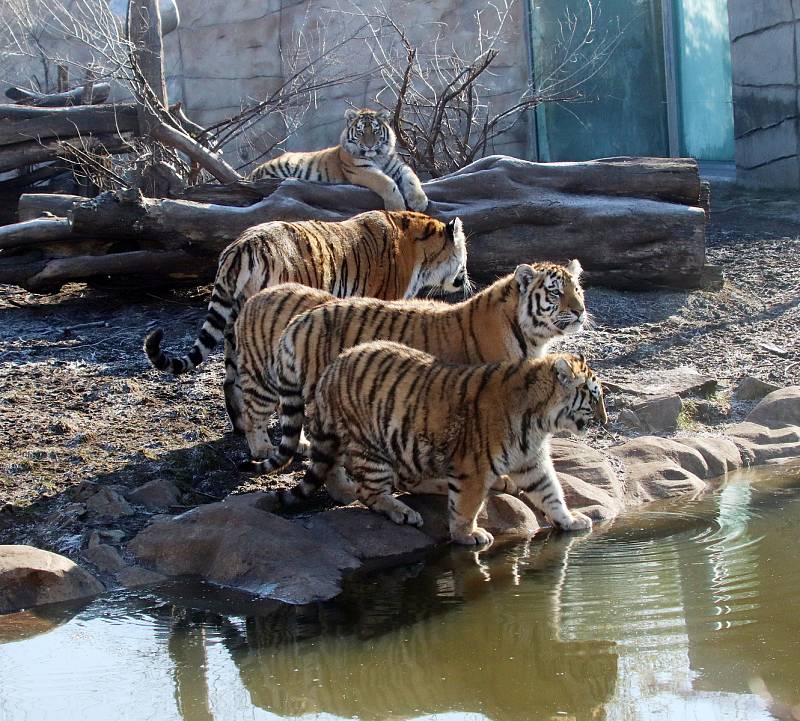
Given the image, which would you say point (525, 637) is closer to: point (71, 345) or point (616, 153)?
point (71, 345)

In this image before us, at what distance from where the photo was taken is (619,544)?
4.48 meters

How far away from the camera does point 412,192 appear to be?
25.8ft

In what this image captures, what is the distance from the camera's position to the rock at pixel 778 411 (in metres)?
5.96

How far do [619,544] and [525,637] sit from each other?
1.02 metres

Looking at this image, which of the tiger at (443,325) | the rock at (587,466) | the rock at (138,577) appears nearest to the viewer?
the rock at (138,577)

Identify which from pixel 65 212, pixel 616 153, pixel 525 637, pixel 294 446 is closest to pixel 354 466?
pixel 294 446

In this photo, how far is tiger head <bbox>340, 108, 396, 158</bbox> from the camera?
8.45 metres

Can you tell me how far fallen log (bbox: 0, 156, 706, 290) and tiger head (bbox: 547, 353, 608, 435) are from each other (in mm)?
3113

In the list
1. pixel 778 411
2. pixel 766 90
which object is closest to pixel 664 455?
pixel 778 411

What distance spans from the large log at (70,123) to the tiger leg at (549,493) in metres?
5.30

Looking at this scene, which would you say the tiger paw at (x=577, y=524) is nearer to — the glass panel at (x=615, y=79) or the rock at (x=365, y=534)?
the rock at (x=365, y=534)

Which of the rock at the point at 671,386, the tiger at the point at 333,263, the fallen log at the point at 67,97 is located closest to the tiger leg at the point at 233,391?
the tiger at the point at 333,263

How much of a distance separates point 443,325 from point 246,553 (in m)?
1.57

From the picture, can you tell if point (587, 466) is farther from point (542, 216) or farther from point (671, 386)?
point (542, 216)
